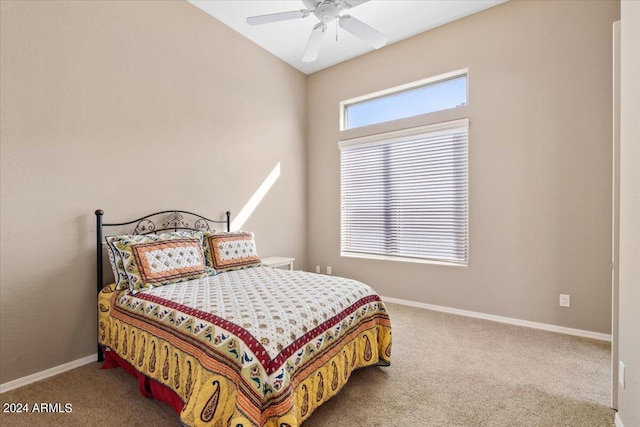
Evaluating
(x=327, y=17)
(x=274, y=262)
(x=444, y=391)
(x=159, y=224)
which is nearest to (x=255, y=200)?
(x=274, y=262)

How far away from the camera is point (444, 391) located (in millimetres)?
1933

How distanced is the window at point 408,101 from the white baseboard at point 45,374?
3854 millimetres

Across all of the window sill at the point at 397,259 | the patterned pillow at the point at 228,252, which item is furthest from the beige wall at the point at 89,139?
the window sill at the point at 397,259

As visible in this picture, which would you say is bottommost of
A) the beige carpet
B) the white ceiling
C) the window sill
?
the beige carpet

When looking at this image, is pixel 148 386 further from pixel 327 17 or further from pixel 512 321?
pixel 512 321

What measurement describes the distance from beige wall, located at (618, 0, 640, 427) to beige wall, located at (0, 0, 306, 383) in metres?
3.31

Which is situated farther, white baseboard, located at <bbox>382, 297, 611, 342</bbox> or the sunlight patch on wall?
the sunlight patch on wall

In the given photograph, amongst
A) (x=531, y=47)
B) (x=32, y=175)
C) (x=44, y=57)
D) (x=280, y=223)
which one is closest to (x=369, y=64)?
(x=531, y=47)

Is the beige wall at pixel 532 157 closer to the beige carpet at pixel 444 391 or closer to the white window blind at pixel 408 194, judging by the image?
the white window blind at pixel 408 194

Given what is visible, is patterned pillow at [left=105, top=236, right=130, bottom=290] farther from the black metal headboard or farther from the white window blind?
the white window blind

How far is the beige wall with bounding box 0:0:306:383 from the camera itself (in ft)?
6.73

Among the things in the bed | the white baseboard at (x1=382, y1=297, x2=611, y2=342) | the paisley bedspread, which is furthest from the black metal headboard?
the white baseboard at (x1=382, y1=297, x2=611, y2=342)

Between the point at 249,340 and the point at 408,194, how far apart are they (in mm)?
2930

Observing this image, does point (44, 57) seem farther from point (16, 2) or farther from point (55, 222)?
point (55, 222)
